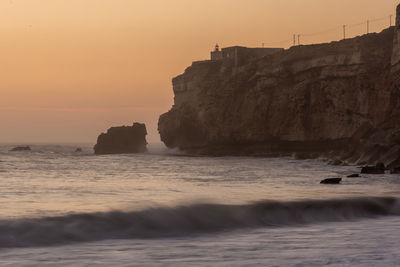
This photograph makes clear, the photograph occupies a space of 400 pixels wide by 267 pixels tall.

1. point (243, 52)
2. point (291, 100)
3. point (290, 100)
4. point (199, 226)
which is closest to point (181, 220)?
point (199, 226)

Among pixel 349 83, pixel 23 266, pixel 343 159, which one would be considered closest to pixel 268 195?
pixel 23 266

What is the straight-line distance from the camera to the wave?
12789 mm

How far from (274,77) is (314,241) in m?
60.4

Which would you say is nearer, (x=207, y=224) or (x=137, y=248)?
(x=137, y=248)

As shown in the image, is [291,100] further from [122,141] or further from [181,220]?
[181,220]

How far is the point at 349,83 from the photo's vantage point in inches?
2554

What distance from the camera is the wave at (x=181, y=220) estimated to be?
12.8m

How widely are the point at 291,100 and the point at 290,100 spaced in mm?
206

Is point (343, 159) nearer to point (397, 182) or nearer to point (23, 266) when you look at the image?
point (397, 182)

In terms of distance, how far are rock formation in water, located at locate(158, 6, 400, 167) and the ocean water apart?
111ft

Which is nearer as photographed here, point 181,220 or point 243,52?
point 181,220

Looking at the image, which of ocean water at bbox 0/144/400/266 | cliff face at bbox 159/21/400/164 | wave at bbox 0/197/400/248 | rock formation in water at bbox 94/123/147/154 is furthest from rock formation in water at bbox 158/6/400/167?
wave at bbox 0/197/400/248

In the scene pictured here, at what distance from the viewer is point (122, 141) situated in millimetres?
92000

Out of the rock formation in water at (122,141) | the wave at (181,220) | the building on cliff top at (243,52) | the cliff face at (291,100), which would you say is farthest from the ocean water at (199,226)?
the rock formation in water at (122,141)
